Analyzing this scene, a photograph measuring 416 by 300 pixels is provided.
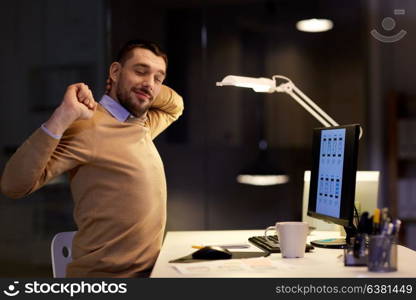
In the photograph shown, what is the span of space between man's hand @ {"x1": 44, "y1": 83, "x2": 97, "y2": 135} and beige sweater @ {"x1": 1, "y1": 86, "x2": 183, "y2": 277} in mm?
78

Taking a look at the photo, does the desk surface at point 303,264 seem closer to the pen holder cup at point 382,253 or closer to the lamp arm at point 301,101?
the pen holder cup at point 382,253

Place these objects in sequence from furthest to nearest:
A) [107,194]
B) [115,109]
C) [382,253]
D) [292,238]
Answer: [115,109] < [107,194] < [292,238] < [382,253]

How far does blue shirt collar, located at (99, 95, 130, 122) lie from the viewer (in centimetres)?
225

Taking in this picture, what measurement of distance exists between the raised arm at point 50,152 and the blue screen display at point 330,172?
854 mm

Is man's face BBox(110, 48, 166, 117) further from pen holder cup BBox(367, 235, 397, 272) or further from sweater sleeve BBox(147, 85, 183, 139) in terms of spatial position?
pen holder cup BBox(367, 235, 397, 272)

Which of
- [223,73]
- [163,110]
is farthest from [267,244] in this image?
[223,73]

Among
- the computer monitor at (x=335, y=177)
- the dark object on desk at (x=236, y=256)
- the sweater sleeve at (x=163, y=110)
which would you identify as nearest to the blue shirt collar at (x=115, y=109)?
the sweater sleeve at (x=163, y=110)

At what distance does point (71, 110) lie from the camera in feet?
6.51

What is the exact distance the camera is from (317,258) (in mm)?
1858

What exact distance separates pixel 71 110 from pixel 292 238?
0.84m

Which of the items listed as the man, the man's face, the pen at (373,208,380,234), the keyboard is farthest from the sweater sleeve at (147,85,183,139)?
the pen at (373,208,380,234)

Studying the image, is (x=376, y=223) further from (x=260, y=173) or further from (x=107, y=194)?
(x=260, y=173)

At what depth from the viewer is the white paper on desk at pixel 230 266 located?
1640 mm

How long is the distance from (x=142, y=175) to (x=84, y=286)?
26.4 inches
